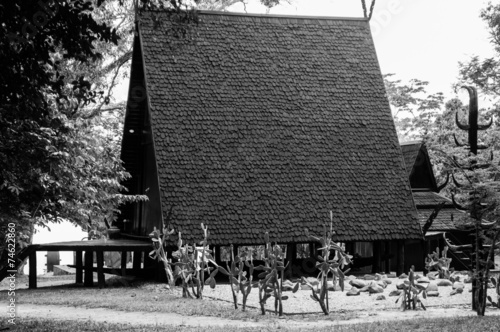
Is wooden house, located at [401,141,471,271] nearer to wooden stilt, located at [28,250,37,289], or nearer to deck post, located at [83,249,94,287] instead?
deck post, located at [83,249,94,287]

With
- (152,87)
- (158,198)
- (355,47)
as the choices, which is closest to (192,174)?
(158,198)

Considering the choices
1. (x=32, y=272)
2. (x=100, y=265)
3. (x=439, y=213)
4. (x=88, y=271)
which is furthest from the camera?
(x=439, y=213)

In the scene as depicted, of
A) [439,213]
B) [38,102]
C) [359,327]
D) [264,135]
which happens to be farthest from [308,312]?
[439,213]

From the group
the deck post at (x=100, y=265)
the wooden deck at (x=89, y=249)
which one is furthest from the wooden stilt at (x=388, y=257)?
the deck post at (x=100, y=265)

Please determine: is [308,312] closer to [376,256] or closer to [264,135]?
[264,135]

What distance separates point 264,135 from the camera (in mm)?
19562

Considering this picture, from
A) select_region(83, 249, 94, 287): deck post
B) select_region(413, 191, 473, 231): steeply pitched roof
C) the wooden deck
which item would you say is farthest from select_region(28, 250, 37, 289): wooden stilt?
select_region(413, 191, 473, 231): steeply pitched roof

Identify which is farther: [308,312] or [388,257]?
[388,257]

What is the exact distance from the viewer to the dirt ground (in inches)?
443

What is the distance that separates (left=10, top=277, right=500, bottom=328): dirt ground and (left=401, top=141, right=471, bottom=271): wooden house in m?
6.26

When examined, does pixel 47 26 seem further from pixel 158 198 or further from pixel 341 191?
pixel 341 191

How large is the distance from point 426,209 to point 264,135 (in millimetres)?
5295

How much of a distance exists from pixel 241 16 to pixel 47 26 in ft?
37.6

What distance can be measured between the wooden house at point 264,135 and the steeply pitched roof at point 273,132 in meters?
0.03
